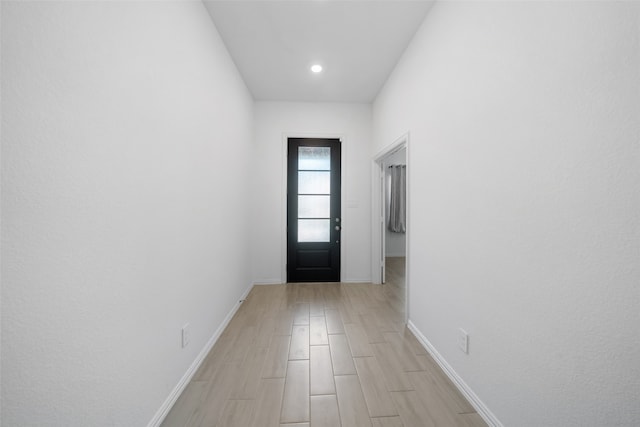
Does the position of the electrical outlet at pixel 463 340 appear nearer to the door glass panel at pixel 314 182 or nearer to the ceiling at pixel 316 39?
the ceiling at pixel 316 39

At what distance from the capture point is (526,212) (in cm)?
112

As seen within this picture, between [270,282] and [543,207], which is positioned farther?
[270,282]

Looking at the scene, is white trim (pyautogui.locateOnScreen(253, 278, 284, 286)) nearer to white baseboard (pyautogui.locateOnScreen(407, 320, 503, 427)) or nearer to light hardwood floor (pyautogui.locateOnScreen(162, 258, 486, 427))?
light hardwood floor (pyautogui.locateOnScreen(162, 258, 486, 427))

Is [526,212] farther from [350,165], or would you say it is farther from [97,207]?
[350,165]

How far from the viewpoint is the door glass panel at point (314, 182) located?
3877mm

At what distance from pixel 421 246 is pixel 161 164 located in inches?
82.6

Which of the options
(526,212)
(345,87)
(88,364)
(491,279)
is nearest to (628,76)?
(526,212)

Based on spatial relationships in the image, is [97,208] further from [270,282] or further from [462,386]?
[270,282]

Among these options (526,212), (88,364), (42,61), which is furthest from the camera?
(526,212)

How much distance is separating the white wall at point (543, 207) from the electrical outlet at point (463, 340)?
0.15ft

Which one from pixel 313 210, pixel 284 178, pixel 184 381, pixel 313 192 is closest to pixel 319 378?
pixel 184 381

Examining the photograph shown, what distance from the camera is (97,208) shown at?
94cm

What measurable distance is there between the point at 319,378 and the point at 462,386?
3.08 ft

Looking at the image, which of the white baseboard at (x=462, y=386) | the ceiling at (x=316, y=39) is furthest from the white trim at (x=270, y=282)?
the ceiling at (x=316, y=39)
